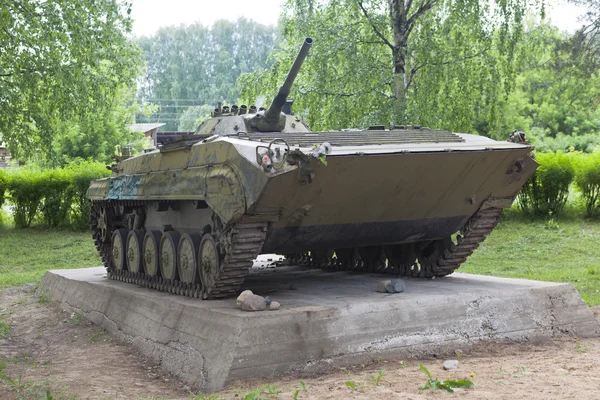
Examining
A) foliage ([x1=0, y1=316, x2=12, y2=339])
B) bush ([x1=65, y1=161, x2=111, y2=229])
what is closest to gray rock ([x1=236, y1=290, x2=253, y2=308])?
foliage ([x1=0, y1=316, x2=12, y2=339])

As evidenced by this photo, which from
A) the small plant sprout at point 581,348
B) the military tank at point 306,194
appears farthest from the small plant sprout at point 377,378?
the small plant sprout at point 581,348

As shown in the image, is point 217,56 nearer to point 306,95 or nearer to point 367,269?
point 306,95

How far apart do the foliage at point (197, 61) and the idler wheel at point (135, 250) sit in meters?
51.7

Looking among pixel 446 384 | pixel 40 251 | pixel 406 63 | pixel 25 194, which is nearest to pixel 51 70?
pixel 40 251

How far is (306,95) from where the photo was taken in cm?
1769

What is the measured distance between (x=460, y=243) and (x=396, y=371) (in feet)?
10.7

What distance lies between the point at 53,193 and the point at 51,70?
6.19 metres

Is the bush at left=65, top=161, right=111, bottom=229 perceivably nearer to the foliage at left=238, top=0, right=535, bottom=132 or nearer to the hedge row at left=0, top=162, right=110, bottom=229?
the hedge row at left=0, top=162, right=110, bottom=229

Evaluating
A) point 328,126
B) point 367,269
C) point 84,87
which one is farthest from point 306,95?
point 367,269

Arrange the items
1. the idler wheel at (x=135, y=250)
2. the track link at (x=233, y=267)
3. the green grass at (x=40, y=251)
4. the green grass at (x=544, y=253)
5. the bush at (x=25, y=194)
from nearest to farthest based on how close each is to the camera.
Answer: the track link at (x=233, y=267) < the idler wheel at (x=135, y=250) < the green grass at (x=544, y=253) < the green grass at (x=40, y=251) < the bush at (x=25, y=194)

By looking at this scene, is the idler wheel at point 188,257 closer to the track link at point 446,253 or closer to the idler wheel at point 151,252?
the idler wheel at point 151,252

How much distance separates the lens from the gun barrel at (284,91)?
934cm

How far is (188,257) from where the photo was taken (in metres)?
9.65

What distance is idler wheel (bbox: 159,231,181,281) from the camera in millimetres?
10094
